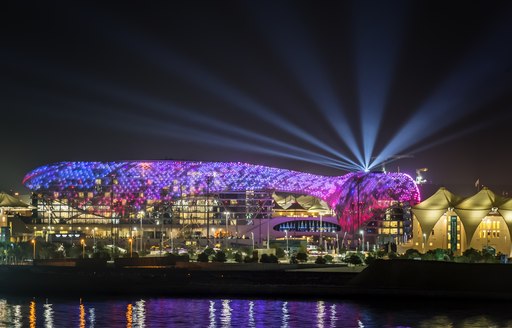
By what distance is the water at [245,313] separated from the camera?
49844 mm

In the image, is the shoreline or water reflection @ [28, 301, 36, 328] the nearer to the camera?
water reflection @ [28, 301, 36, 328]

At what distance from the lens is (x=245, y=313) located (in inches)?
A: 2167

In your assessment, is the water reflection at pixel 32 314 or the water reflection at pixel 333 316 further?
the water reflection at pixel 32 314

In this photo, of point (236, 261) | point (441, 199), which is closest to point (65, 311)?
point (236, 261)

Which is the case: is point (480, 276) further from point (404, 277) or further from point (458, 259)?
point (458, 259)

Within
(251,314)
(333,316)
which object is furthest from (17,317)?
(333,316)

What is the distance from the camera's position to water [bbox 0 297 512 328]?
164 ft

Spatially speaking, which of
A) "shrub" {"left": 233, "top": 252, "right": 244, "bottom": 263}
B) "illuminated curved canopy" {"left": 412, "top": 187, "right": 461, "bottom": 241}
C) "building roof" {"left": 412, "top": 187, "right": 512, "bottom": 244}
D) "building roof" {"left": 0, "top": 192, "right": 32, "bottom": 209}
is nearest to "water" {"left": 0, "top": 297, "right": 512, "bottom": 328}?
"shrub" {"left": 233, "top": 252, "right": 244, "bottom": 263}

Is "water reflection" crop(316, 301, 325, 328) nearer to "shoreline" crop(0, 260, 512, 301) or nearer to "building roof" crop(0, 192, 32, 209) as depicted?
"shoreline" crop(0, 260, 512, 301)

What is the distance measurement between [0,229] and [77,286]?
86797 millimetres

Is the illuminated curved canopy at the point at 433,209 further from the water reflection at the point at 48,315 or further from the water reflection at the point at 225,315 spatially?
the water reflection at the point at 48,315

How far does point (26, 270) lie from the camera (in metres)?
83.2

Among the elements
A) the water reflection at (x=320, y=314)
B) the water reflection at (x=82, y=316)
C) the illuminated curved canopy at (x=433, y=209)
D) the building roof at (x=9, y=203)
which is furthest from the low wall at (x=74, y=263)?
the building roof at (x=9, y=203)

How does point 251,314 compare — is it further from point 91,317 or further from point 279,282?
point 279,282
